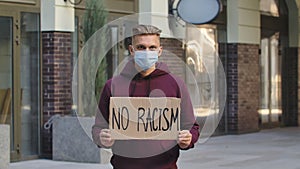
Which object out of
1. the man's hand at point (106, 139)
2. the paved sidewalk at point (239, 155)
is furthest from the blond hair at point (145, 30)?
the paved sidewalk at point (239, 155)

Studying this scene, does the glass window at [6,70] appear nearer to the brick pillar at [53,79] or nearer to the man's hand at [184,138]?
the brick pillar at [53,79]

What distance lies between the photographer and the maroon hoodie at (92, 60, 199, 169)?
13.6 feet

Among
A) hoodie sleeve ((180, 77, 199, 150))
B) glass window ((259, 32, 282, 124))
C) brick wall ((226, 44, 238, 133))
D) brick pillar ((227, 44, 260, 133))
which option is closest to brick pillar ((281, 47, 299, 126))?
glass window ((259, 32, 282, 124))

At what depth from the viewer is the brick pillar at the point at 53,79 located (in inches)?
497

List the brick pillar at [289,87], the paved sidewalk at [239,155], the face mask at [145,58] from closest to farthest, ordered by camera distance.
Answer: the face mask at [145,58] → the paved sidewalk at [239,155] → the brick pillar at [289,87]

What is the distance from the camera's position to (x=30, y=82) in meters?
12.7

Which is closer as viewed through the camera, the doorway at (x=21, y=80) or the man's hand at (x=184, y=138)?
the man's hand at (x=184, y=138)

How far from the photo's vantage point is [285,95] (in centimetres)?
2183

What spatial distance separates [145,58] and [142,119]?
0.38 meters

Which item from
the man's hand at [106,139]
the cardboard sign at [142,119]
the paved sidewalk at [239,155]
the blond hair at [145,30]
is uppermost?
the blond hair at [145,30]

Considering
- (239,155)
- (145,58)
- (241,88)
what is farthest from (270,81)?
(145,58)

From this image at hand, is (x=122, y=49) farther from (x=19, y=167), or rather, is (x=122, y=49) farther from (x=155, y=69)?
(x=155, y=69)

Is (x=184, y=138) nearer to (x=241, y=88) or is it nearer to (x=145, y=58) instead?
(x=145, y=58)

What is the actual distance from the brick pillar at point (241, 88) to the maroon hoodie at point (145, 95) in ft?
46.1
